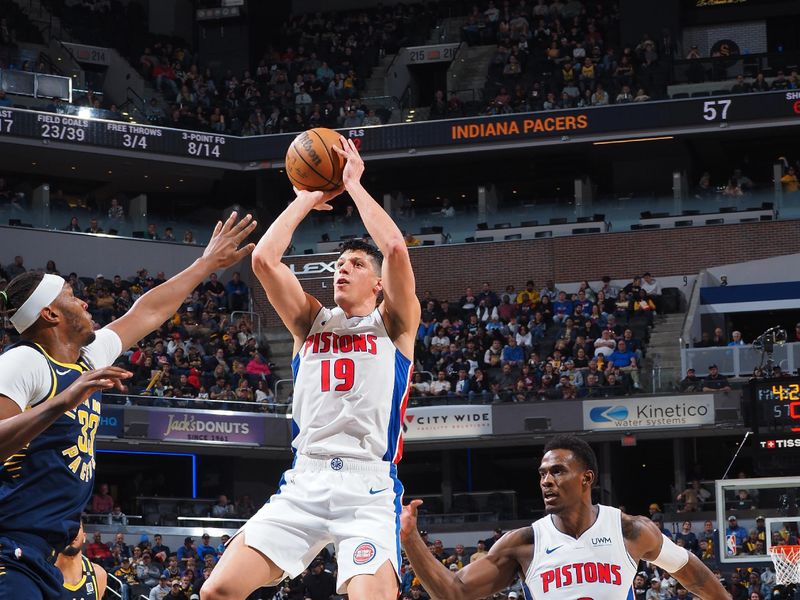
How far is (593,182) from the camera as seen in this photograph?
3709 cm

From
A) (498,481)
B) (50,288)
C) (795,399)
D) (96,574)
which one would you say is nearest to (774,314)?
(498,481)

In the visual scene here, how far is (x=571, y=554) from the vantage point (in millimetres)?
6559

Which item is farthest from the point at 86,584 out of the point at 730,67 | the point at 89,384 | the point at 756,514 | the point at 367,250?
the point at 730,67

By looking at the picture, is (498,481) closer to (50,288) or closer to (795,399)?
(795,399)

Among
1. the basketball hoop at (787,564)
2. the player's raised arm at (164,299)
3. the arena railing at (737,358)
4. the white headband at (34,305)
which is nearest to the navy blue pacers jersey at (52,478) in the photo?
the white headband at (34,305)

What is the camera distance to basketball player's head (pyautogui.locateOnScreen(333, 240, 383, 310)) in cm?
689

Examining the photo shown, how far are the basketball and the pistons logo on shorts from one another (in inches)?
84.9

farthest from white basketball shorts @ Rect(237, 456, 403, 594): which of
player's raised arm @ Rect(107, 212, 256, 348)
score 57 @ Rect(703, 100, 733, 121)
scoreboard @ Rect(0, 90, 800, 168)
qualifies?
score 57 @ Rect(703, 100, 733, 121)

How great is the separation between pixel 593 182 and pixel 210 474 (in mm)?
13913

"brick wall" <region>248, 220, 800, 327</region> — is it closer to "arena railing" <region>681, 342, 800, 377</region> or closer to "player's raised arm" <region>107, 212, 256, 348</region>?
"arena railing" <region>681, 342, 800, 377</region>

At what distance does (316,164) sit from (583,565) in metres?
2.69

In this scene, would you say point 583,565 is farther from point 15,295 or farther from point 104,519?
point 104,519

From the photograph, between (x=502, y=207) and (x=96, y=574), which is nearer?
(x=96, y=574)

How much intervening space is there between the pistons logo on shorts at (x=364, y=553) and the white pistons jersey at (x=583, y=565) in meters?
0.88
